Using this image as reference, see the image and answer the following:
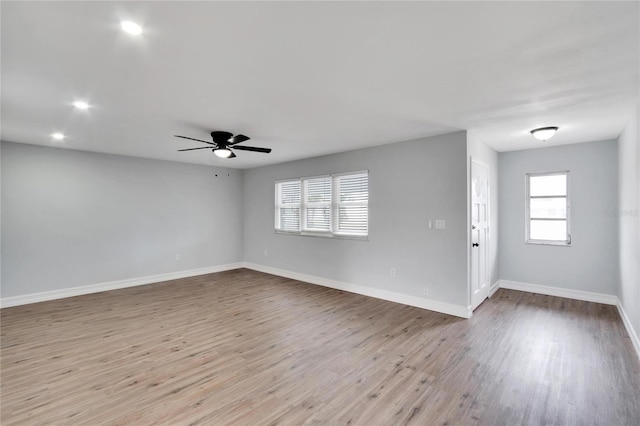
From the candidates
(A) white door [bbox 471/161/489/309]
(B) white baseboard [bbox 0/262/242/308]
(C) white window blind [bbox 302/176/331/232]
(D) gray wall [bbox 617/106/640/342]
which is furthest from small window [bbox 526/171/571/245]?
(B) white baseboard [bbox 0/262/242/308]

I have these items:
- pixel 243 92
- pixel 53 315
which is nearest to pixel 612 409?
pixel 243 92

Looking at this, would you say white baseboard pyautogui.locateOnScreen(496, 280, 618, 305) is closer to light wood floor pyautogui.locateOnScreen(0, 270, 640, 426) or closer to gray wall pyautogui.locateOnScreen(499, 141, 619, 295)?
gray wall pyautogui.locateOnScreen(499, 141, 619, 295)

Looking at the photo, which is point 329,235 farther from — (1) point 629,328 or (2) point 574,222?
(1) point 629,328

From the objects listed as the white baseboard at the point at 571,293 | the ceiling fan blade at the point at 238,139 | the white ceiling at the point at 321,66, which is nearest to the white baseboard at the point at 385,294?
the white baseboard at the point at 571,293

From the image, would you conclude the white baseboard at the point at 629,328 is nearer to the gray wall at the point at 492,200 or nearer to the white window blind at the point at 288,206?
the gray wall at the point at 492,200

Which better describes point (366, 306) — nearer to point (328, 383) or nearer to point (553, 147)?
point (328, 383)

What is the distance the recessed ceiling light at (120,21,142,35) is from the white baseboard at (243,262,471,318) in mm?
4455

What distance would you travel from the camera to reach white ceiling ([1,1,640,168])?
1.65 metres

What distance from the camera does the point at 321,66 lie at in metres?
2.25

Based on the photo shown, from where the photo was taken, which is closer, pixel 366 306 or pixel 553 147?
pixel 366 306

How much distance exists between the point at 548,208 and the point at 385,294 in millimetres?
3221

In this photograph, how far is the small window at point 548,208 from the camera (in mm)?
4961

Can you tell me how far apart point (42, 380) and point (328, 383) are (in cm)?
253

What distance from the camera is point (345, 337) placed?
345cm
